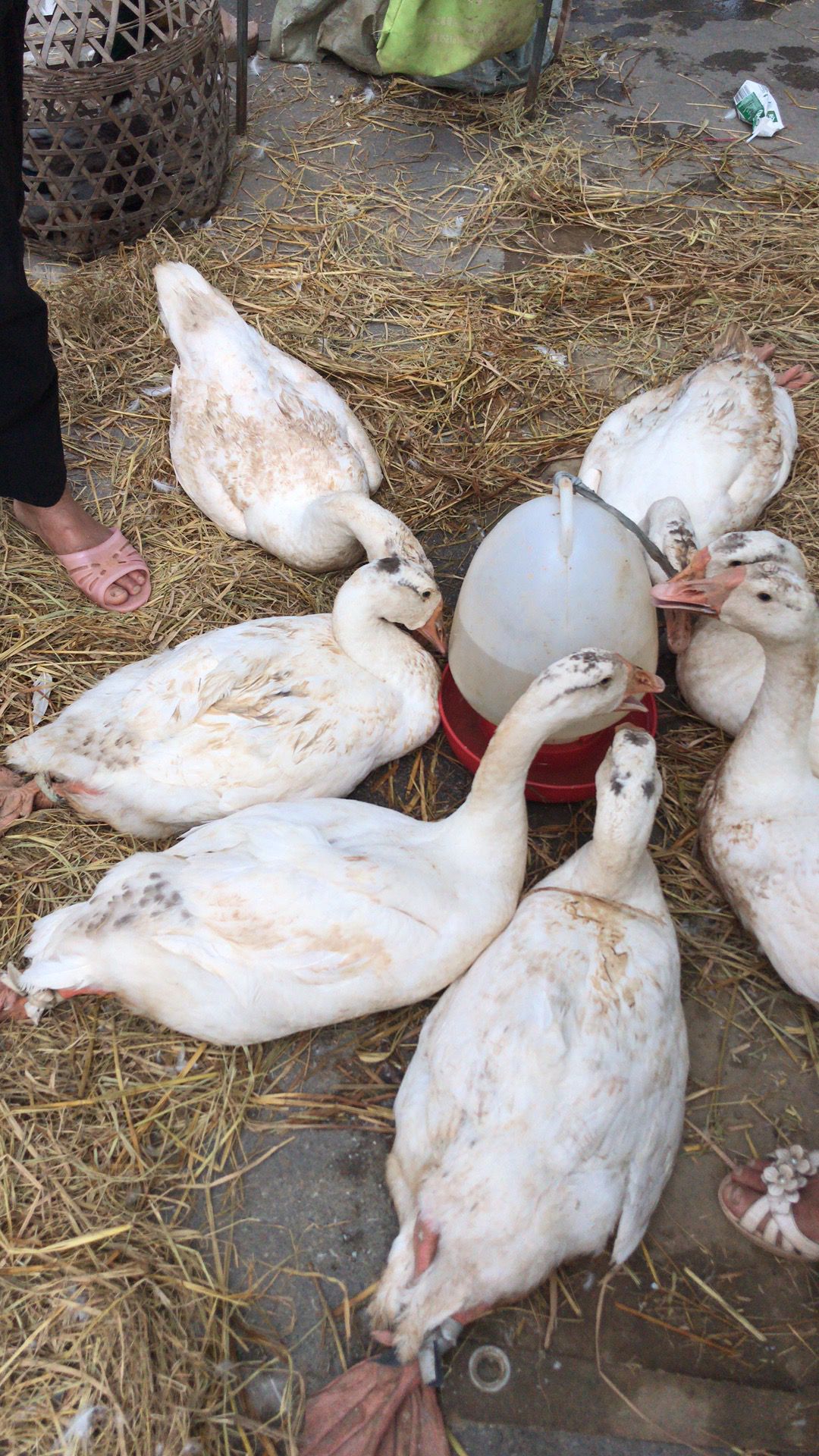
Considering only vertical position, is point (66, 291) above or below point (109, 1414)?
above

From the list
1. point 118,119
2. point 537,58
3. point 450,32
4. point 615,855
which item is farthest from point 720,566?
point 537,58

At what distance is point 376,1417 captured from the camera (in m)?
1.92

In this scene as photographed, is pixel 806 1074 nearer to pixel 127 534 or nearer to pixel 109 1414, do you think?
pixel 109 1414

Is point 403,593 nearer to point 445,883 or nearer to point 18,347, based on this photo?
point 445,883

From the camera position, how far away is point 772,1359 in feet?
6.89

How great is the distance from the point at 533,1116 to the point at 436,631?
1494 millimetres

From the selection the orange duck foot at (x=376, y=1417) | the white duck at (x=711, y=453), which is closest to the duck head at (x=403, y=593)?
the white duck at (x=711, y=453)

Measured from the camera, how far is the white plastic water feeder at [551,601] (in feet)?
8.61

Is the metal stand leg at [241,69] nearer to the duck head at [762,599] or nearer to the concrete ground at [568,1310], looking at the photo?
the duck head at [762,599]

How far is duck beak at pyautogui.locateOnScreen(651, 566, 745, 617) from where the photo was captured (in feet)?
8.29

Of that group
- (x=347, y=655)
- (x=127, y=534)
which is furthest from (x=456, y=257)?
(x=347, y=655)

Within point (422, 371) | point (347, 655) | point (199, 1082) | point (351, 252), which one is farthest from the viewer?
point (351, 252)

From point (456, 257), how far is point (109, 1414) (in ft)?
14.2

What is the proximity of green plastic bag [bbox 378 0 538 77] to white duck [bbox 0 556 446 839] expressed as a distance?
3.15 metres
